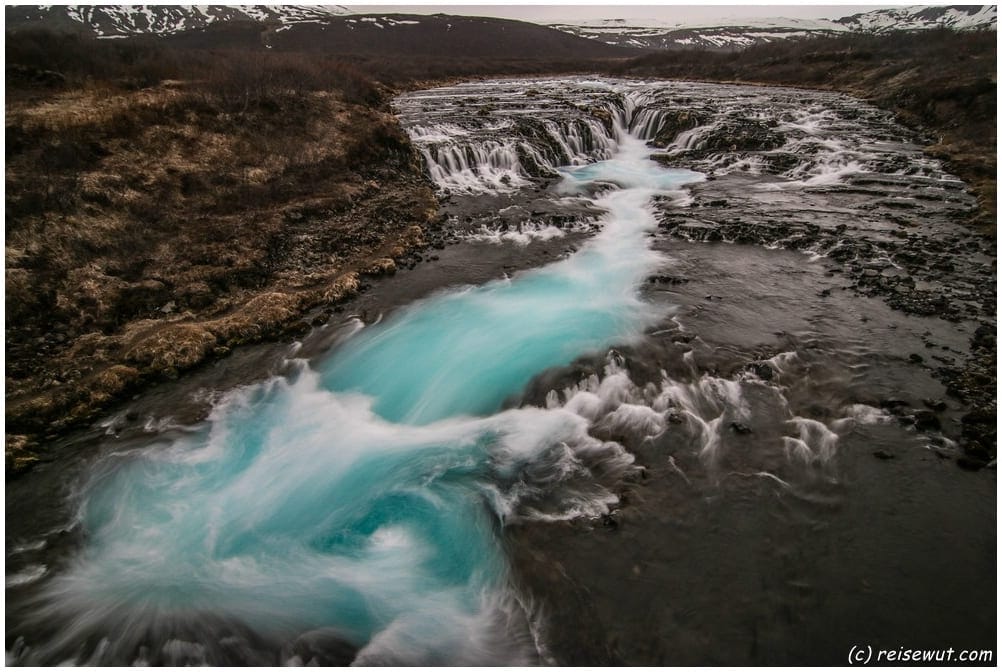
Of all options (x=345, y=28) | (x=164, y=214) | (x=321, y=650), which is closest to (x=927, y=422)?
(x=321, y=650)

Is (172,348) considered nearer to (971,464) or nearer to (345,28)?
(971,464)

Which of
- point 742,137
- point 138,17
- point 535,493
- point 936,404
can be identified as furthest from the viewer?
point 138,17

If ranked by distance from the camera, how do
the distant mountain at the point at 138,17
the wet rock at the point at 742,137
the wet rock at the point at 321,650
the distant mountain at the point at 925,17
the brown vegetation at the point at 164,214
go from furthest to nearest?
the distant mountain at the point at 925,17
the distant mountain at the point at 138,17
the wet rock at the point at 742,137
the brown vegetation at the point at 164,214
the wet rock at the point at 321,650

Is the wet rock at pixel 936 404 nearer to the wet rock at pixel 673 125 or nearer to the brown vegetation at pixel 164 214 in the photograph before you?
the brown vegetation at pixel 164 214

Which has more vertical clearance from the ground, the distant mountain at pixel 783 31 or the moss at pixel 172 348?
the distant mountain at pixel 783 31

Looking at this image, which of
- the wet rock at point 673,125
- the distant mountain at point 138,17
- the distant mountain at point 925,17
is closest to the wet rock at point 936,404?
the wet rock at point 673,125

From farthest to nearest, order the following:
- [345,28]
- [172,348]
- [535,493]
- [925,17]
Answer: [925,17] < [345,28] < [172,348] < [535,493]
